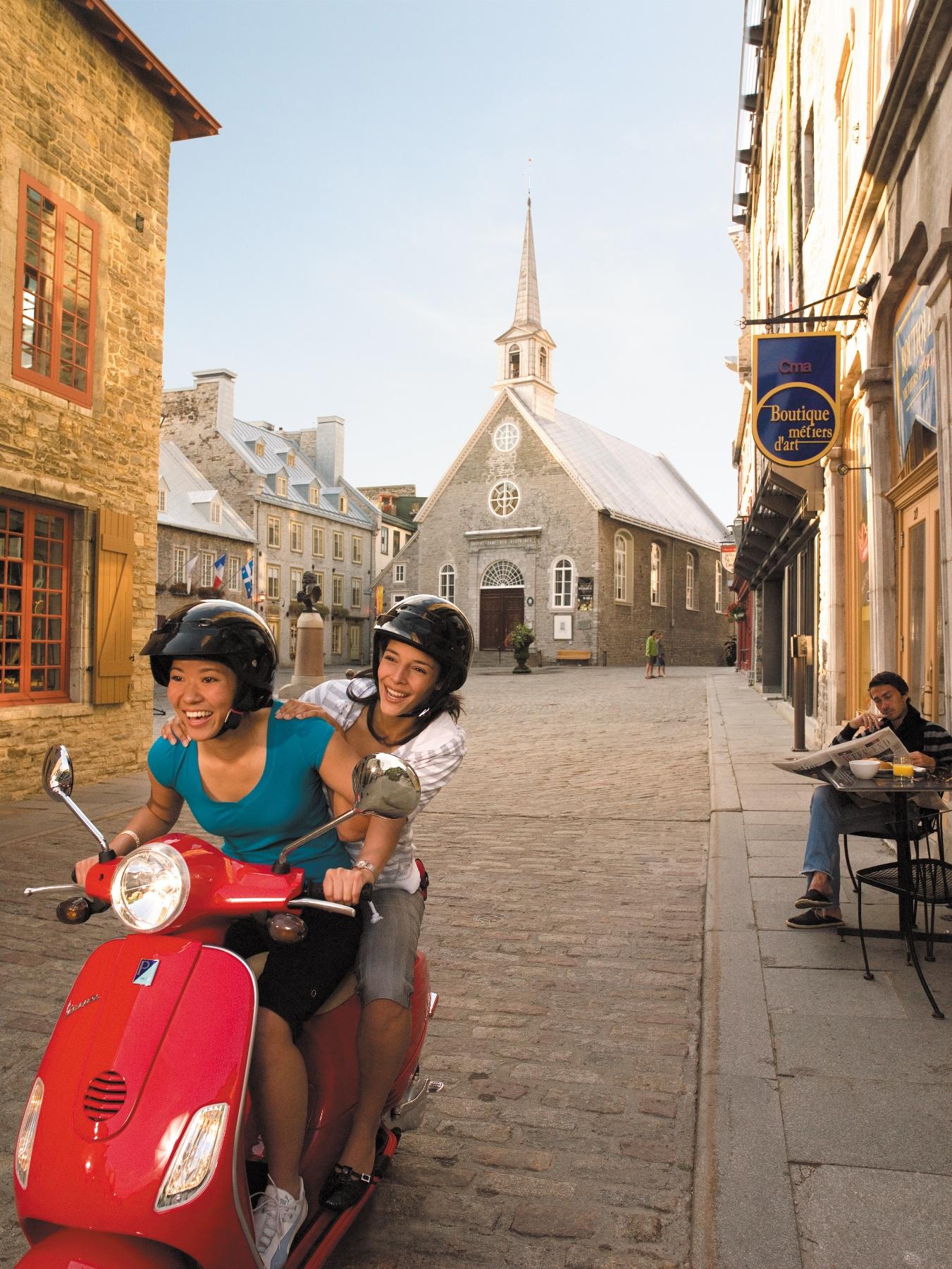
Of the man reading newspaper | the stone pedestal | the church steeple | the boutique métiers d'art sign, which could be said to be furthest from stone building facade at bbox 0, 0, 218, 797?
the church steeple

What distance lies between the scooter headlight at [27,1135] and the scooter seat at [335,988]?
0.51m

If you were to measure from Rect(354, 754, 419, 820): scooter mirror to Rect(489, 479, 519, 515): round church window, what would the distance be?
4342 centimetres

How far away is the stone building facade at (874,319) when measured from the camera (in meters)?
6.11

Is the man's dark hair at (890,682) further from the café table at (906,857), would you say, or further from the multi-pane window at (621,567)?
the multi-pane window at (621,567)

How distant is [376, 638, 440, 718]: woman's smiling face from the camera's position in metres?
2.73

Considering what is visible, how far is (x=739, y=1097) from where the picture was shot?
11.0 feet

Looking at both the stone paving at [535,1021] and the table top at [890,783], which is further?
the table top at [890,783]

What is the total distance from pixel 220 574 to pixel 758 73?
26.0 metres

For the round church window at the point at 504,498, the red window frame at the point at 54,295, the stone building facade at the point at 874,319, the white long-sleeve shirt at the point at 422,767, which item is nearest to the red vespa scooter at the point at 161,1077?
the white long-sleeve shirt at the point at 422,767

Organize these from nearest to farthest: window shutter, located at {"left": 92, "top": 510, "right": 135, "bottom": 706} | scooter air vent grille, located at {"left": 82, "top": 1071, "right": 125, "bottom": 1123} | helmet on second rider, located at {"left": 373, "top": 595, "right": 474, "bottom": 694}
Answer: scooter air vent grille, located at {"left": 82, "top": 1071, "right": 125, "bottom": 1123}
helmet on second rider, located at {"left": 373, "top": 595, "right": 474, "bottom": 694}
window shutter, located at {"left": 92, "top": 510, "right": 135, "bottom": 706}

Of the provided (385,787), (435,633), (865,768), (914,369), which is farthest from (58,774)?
(914,369)

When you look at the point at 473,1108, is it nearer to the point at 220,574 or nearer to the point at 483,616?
the point at 220,574

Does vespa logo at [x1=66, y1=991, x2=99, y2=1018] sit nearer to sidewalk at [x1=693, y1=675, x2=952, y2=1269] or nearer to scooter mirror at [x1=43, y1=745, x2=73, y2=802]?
scooter mirror at [x1=43, y1=745, x2=73, y2=802]

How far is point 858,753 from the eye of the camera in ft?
15.8
